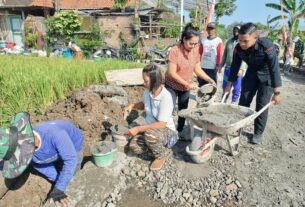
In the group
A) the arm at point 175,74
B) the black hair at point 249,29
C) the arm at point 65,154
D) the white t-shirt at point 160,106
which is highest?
the black hair at point 249,29

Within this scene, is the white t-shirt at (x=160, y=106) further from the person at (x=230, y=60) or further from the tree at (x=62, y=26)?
the tree at (x=62, y=26)

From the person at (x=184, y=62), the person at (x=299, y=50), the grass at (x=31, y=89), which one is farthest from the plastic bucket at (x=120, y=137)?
the person at (x=299, y=50)

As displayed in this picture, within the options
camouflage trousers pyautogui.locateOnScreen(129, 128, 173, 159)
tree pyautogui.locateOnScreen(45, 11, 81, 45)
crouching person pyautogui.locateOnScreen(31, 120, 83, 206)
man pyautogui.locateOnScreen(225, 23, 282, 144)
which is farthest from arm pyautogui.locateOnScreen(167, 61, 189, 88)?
tree pyautogui.locateOnScreen(45, 11, 81, 45)

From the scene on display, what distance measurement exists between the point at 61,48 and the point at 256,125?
1111 centimetres

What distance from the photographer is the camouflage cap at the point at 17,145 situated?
185cm

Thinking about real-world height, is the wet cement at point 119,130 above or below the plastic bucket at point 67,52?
below

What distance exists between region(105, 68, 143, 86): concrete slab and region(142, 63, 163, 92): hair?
2.69 m

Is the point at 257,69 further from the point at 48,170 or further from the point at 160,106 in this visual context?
the point at 48,170

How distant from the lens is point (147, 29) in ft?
47.1

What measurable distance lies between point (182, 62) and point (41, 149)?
1.99 metres

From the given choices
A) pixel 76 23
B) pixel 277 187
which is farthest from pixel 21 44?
pixel 277 187

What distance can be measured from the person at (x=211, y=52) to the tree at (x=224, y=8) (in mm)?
19649

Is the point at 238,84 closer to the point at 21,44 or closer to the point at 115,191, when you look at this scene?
the point at 115,191

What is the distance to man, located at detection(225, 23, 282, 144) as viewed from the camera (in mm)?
3039
